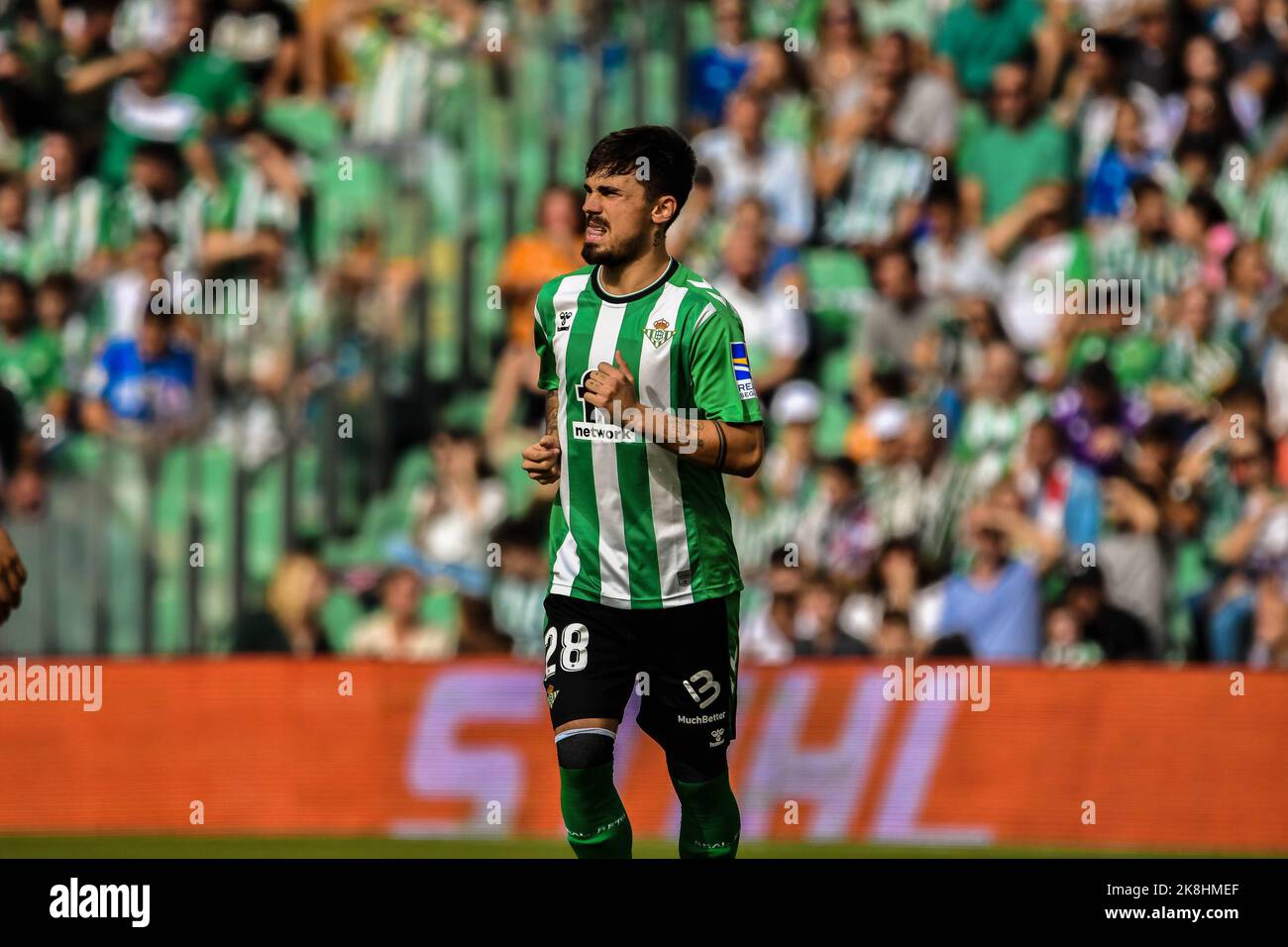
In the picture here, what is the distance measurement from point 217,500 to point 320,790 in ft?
7.66

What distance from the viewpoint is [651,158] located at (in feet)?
20.2

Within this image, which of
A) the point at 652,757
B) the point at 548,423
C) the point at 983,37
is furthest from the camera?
the point at 983,37

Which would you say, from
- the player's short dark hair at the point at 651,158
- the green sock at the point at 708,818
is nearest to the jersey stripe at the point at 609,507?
the player's short dark hair at the point at 651,158

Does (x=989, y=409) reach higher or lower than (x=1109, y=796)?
higher

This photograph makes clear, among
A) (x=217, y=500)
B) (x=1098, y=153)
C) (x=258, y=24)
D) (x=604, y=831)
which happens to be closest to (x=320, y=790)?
(x=217, y=500)

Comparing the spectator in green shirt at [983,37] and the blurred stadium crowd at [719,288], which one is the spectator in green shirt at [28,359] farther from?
the spectator in green shirt at [983,37]

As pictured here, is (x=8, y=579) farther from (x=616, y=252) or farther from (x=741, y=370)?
(x=741, y=370)

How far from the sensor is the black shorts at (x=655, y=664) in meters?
6.19

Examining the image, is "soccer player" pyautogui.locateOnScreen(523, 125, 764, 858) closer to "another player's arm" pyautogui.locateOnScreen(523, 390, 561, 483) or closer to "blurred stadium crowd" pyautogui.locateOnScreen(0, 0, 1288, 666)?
"another player's arm" pyautogui.locateOnScreen(523, 390, 561, 483)

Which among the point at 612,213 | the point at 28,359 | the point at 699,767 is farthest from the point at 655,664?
the point at 28,359

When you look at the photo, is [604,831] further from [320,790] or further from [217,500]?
[217,500]

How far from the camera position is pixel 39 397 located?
1211 centimetres

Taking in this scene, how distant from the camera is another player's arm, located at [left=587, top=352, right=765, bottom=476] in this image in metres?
5.86

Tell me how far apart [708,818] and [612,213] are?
1895 mm
